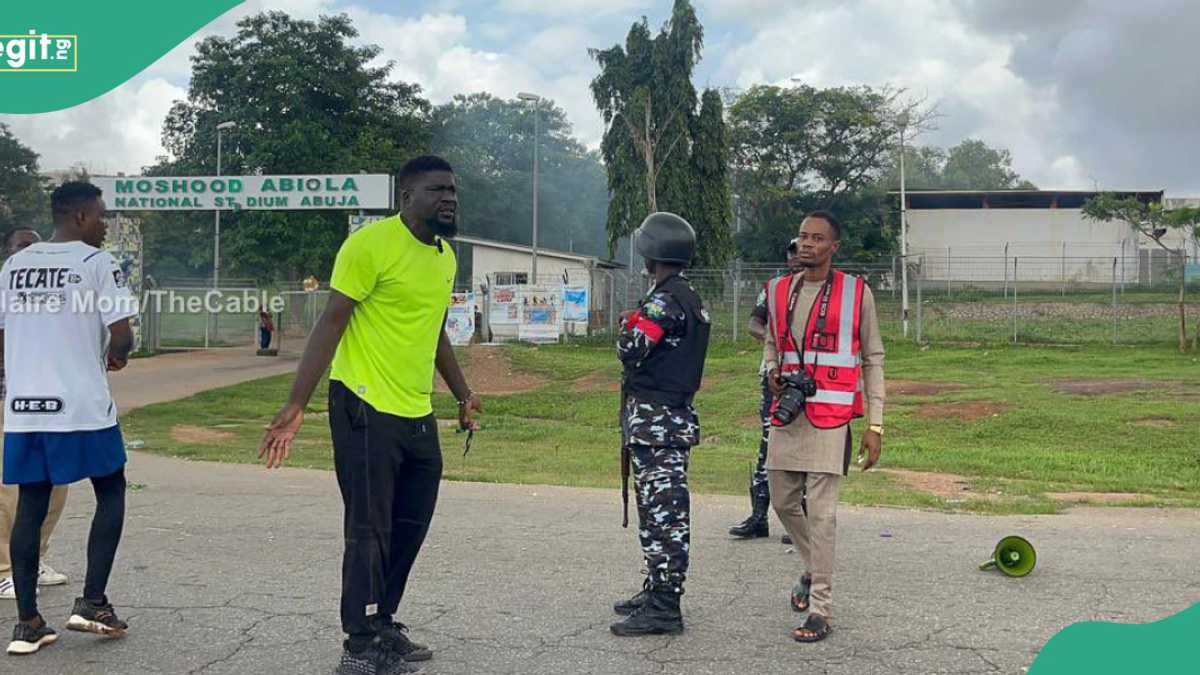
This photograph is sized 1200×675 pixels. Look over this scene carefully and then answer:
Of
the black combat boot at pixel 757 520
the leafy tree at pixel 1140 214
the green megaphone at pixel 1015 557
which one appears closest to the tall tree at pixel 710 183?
the leafy tree at pixel 1140 214

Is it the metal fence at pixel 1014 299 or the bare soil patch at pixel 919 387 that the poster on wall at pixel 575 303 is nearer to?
the metal fence at pixel 1014 299

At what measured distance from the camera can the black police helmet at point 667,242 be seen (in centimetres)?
526

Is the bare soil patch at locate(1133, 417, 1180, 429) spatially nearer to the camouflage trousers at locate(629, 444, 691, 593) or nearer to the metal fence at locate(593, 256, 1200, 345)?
the camouflage trousers at locate(629, 444, 691, 593)

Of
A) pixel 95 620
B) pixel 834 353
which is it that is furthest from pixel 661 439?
pixel 95 620

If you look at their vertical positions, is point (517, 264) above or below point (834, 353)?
above

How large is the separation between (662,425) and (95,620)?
267cm

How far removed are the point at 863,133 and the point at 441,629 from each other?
55.5 meters

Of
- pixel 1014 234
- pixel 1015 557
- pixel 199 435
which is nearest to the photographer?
pixel 1015 557

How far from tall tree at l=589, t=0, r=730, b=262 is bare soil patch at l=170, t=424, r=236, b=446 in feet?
90.5

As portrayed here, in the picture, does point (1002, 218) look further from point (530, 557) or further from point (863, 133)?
point (530, 557)

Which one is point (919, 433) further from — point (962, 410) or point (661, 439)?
point (661, 439)

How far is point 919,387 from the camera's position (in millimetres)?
19578

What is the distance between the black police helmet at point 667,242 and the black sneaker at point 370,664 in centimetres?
215

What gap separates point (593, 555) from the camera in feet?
22.0
